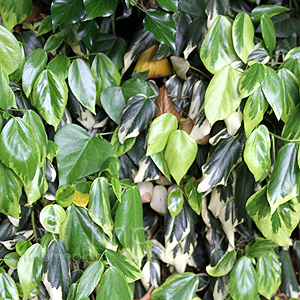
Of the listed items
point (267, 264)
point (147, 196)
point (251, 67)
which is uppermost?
point (251, 67)

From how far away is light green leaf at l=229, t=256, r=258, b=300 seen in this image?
884 millimetres

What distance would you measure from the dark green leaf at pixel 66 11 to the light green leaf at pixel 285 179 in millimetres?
556

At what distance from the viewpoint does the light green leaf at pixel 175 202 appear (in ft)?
2.93

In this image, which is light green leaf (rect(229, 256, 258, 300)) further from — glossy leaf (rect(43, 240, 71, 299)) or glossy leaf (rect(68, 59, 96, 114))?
glossy leaf (rect(68, 59, 96, 114))

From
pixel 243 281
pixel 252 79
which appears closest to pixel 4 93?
pixel 252 79

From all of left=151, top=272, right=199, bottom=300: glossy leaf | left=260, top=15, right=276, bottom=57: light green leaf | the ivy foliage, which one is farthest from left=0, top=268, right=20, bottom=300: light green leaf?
left=260, top=15, right=276, bottom=57: light green leaf

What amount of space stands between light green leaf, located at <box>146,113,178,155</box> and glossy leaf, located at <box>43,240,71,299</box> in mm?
316

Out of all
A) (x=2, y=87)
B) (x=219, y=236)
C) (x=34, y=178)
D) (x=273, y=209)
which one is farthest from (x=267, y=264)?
(x=2, y=87)

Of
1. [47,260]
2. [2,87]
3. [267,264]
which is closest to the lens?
[2,87]

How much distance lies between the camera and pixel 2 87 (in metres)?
0.69

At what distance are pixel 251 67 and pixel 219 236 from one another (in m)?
0.50

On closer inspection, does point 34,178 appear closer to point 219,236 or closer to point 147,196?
point 147,196

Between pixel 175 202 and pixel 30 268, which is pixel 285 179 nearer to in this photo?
pixel 175 202

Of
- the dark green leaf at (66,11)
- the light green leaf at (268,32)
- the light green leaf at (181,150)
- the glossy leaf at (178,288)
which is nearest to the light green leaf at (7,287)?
the glossy leaf at (178,288)
